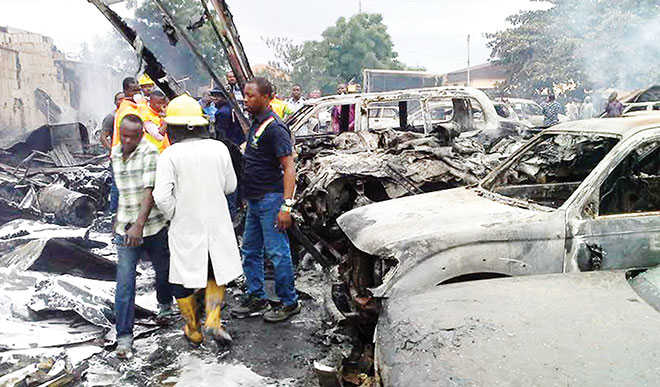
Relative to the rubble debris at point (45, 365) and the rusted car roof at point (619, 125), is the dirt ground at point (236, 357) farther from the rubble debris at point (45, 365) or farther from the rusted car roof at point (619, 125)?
the rusted car roof at point (619, 125)

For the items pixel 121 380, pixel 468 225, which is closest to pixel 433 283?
pixel 468 225

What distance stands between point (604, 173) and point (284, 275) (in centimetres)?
252

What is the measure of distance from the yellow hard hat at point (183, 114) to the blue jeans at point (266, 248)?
882mm

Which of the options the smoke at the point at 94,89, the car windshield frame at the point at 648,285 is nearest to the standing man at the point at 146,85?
the car windshield frame at the point at 648,285

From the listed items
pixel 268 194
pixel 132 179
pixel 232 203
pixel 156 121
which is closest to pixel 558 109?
pixel 232 203

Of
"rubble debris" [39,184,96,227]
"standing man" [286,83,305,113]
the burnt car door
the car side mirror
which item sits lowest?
"rubble debris" [39,184,96,227]

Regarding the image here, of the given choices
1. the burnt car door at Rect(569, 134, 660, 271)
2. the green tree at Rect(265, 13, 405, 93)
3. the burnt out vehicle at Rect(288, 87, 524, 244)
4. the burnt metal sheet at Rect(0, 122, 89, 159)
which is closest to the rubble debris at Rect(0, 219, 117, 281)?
the burnt out vehicle at Rect(288, 87, 524, 244)

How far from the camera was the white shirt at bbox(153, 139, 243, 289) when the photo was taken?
3443mm

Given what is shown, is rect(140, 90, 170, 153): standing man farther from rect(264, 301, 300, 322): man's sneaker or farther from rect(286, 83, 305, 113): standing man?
rect(286, 83, 305, 113): standing man

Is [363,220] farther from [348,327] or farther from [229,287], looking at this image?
[229,287]

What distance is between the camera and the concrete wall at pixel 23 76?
641 inches

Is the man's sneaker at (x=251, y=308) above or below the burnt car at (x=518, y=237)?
below

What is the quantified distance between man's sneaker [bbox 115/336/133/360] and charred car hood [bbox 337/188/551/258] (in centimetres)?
181

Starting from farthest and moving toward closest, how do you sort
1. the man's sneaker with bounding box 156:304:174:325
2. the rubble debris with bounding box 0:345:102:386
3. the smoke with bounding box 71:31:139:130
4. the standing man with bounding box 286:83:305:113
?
the smoke with bounding box 71:31:139:130 < the standing man with bounding box 286:83:305:113 < the man's sneaker with bounding box 156:304:174:325 < the rubble debris with bounding box 0:345:102:386
